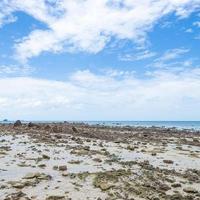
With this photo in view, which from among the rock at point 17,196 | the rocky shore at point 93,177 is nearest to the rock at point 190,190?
the rocky shore at point 93,177

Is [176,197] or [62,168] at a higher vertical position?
[62,168]

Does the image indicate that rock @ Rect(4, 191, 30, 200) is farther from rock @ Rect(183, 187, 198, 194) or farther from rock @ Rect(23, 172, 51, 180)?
rock @ Rect(183, 187, 198, 194)

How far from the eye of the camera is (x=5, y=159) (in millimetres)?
19906

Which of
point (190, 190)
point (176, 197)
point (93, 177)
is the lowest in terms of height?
point (176, 197)

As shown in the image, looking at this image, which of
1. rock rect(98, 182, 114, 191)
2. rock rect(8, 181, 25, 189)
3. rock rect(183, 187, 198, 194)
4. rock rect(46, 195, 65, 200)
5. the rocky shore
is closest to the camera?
rock rect(46, 195, 65, 200)

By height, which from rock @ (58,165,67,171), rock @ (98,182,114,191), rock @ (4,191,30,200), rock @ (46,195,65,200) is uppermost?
rock @ (58,165,67,171)

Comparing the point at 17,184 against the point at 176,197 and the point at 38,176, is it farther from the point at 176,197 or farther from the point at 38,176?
the point at 176,197

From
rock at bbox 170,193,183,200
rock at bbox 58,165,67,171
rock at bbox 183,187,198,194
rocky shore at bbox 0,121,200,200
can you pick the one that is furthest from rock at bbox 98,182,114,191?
rock at bbox 58,165,67,171

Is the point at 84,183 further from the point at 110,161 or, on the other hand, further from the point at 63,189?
the point at 110,161

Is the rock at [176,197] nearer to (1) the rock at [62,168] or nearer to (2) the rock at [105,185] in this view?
(2) the rock at [105,185]

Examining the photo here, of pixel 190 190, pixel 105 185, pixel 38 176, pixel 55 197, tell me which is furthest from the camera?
pixel 38 176

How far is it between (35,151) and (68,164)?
5.52 meters

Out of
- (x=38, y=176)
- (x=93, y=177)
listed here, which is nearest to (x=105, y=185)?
(x=93, y=177)

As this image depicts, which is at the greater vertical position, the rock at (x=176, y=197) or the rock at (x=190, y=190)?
the rock at (x=190, y=190)
